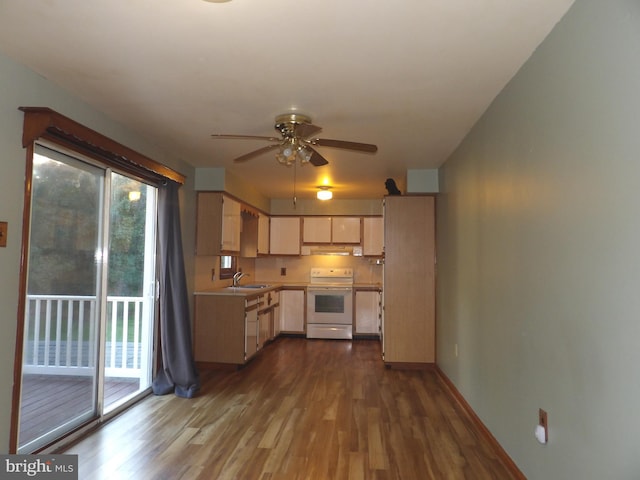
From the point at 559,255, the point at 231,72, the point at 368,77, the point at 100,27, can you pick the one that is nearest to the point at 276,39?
the point at 231,72

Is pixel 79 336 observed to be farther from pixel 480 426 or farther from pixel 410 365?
pixel 410 365

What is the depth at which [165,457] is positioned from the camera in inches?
103

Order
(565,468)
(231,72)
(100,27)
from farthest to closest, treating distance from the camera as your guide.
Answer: (231,72)
(100,27)
(565,468)

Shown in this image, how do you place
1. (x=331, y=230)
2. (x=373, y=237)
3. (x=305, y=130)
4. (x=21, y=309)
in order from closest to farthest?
(x=21, y=309)
(x=305, y=130)
(x=373, y=237)
(x=331, y=230)

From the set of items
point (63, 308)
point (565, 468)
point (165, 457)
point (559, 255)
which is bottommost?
point (165, 457)

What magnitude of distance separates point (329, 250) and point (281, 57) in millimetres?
5071

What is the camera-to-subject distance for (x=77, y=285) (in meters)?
3.04

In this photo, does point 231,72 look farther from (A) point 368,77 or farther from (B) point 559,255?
(B) point 559,255

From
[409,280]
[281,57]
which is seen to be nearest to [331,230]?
[409,280]

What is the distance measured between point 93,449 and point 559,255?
3.05 metres

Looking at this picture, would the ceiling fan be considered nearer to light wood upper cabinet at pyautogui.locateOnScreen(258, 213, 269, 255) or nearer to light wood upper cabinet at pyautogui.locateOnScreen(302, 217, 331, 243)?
light wood upper cabinet at pyautogui.locateOnScreen(258, 213, 269, 255)

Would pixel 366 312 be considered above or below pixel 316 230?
below

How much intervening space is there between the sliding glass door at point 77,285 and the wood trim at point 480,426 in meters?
2.92

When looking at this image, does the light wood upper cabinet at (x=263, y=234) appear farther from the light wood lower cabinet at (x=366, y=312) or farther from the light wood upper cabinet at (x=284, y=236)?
the light wood lower cabinet at (x=366, y=312)
